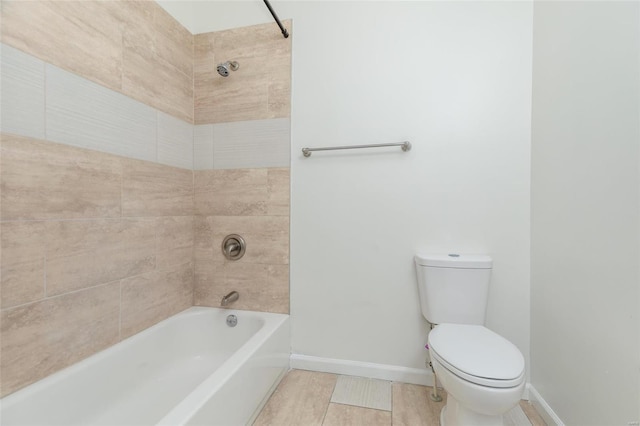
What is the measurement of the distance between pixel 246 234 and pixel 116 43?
3.67 feet

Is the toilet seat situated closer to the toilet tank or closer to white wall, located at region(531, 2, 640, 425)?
the toilet tank

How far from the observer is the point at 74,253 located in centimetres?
107

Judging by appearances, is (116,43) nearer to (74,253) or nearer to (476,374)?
(74,253)

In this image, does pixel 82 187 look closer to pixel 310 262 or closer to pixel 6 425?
pixel 6 425

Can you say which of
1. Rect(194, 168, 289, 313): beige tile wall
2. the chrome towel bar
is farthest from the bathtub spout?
the chrome towel bar

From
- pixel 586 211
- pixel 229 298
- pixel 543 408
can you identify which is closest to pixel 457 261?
pixel 586 211

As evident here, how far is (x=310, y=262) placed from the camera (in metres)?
1.61

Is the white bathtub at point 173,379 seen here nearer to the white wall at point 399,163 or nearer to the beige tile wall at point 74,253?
the beige tile wall at point 74,253

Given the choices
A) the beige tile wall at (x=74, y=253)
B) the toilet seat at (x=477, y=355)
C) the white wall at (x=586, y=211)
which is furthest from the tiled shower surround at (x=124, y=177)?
the white wall at (x=586, y=211)

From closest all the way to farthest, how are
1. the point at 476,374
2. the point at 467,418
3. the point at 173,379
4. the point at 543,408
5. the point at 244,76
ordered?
the point at 476,374 → the point at 467,418 → the point at 543,408 → the point at 173,379 → the point at 244,76

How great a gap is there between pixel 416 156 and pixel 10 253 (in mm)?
1713

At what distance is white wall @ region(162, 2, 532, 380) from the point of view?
4.58ft

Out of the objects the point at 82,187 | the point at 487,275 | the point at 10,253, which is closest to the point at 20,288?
the point at 10,253

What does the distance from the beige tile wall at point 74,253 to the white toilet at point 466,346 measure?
141 centimetres
